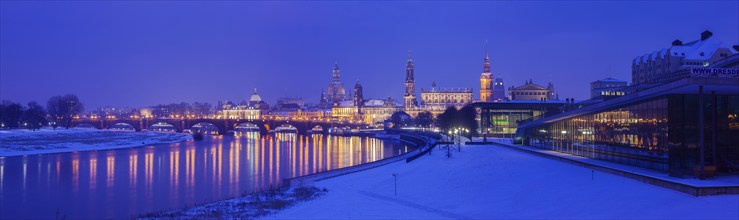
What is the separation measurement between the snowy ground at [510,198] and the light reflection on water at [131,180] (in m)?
8.45

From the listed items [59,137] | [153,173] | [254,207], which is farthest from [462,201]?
[59,137]

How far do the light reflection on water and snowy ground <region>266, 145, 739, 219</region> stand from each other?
8.45 meters

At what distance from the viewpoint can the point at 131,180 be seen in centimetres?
4169

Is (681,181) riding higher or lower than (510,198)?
higher

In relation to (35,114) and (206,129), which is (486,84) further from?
(35,114)

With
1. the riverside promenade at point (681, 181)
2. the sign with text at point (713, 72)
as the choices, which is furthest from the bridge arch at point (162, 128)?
the sign with text at point (713, 72)

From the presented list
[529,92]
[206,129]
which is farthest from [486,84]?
[206,129]

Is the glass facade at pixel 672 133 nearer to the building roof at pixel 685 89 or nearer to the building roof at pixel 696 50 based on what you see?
the building roof at pixel 685 89

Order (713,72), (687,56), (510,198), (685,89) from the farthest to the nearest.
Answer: (687,56) → (510,198) → (713,72) → (685,89)

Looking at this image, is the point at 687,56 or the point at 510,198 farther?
the point at 687,56

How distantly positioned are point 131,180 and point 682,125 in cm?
3251

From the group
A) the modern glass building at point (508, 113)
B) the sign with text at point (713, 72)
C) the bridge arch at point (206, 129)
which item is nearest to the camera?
the sign with text at point (713, 72)

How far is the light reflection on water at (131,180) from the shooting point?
30.4m

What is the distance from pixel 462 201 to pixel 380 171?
42.0ft
